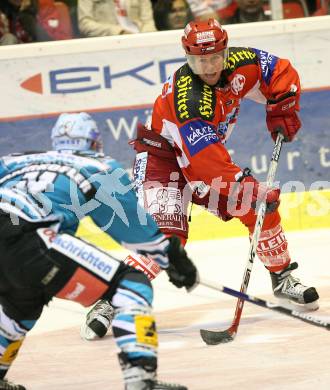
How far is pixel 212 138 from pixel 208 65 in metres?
0.36

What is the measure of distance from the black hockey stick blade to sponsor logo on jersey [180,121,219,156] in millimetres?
817

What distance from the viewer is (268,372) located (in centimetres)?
422

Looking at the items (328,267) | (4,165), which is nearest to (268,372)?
(4,165)

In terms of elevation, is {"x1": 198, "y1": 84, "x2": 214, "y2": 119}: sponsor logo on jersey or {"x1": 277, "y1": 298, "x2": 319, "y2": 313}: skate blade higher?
{"x1": 198, "y1": 84, "x2": 214, "y2": 119}: sponsor logo on jersey

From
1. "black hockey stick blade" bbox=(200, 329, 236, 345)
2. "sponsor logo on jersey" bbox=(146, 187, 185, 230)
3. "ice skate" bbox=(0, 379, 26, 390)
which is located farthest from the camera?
"sponsor logo on jersey" bbox=(146, 187, 185, 230)

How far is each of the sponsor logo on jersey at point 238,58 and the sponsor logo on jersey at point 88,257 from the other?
6.01ft

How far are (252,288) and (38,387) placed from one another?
76.0 inches

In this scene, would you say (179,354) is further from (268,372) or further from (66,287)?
(66,287)


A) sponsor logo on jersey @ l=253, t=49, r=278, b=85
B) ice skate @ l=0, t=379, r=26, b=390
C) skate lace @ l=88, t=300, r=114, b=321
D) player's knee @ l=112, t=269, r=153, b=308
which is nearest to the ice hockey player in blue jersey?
player's knee @ l=112, t=269, r=153, b=308

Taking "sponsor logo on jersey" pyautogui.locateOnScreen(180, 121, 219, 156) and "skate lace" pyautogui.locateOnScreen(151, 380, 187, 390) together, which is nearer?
"skate lace" pyautogui.locateOnScreen(151, 380, 187, 390)

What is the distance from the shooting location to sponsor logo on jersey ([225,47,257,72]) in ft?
17.1

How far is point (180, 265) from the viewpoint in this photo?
3.74m

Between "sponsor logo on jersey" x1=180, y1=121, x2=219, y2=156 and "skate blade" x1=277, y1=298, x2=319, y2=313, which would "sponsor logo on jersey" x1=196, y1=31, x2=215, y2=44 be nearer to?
"sponsor logo on jersey" x1=180, y1=121, x2=219, y2=156

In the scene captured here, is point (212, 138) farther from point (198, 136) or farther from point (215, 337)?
point (215, 337)
